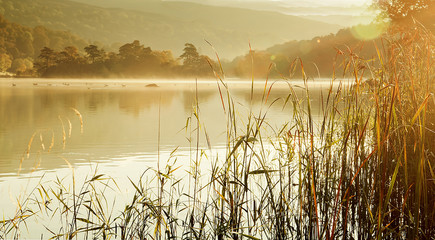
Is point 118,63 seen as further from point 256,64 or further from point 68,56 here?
point 256,64

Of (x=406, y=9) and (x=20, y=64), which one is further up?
(x=406, y=9)

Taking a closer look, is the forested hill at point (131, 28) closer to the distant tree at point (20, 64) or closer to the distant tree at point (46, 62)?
the distant tree at point (20, 64)

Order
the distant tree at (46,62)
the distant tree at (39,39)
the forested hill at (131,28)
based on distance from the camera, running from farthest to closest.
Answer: the forested hill at (131,28)
the distant tree at (39,39)
the distant tree at (46,62)

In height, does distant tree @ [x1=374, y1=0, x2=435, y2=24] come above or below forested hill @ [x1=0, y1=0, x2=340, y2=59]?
below

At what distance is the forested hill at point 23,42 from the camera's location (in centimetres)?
6462

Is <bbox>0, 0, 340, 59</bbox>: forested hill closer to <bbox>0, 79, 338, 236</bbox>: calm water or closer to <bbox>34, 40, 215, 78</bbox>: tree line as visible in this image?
<bbox>34, 40, 215, 78</bbox>: tree line

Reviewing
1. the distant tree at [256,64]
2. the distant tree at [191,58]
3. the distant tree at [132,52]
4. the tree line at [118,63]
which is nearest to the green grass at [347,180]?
the tree line at [118,63]

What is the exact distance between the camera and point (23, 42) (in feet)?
244

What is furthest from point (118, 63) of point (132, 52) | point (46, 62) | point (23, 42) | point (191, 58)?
point (23, 42)

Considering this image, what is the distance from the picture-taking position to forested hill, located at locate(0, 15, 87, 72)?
6462cm

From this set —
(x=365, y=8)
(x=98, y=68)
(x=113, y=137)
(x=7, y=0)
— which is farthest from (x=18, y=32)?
(x=113, y=137)

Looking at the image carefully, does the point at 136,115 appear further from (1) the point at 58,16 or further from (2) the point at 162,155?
(1) the point at 58,16

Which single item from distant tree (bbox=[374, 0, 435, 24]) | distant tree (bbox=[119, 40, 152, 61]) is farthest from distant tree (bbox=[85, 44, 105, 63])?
distant tree (bbox=[374, 0, 435, 24])

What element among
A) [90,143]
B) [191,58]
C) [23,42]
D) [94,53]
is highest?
[23,42]
